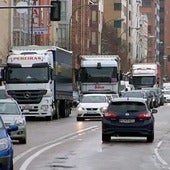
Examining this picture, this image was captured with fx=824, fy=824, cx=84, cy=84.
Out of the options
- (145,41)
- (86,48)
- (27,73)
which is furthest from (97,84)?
(145,41)

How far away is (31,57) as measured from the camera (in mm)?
44594

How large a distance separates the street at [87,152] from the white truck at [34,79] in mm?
9595

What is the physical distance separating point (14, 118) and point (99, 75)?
1039 inches

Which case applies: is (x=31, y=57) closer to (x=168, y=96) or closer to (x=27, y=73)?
(x=27, y=73)

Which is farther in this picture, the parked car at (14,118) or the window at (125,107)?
the window at (125,107)

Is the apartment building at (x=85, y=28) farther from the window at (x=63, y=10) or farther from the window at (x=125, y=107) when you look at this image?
the window at (x=125, y=107)

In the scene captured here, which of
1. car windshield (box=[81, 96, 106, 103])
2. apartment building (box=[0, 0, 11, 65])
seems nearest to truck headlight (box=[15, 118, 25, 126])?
car windshield (box=[81, 96, 106, 103])

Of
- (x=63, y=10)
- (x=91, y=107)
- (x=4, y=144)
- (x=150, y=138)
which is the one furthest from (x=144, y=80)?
(x=4, y=144)

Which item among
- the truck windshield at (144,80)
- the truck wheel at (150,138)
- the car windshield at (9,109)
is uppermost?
the car windshield at (9,109)

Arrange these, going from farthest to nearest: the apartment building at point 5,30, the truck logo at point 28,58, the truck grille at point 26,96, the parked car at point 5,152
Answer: the apartment building at point 5,30, the truck grille at point 26,96, the truck logo at point 28,58, the parked car at point 5,152

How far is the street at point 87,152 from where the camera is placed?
19734 millimetres

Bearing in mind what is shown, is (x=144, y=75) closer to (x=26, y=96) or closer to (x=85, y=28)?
(x=26, y=96)

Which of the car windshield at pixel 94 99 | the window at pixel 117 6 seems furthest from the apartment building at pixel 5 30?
the window at pixel 117 6

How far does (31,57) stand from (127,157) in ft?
74.6
